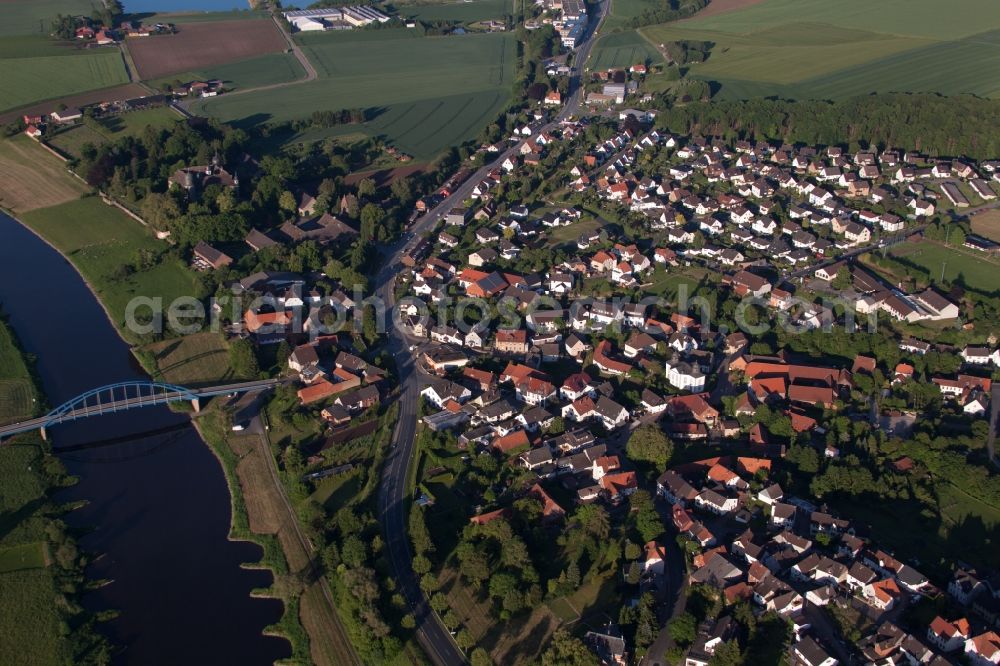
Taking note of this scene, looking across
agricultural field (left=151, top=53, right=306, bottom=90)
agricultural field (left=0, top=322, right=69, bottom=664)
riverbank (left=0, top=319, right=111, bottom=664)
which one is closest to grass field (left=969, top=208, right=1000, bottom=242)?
riverbank (left=0, top=319, right=111, bottom=664)

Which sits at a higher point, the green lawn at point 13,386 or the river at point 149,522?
the green lawn at point 13,386

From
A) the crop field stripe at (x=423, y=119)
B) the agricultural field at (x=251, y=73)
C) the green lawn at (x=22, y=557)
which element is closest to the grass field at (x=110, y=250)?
the green lawn at (x=22, y=557)

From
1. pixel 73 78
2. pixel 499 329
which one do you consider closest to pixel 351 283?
pixel 499 329

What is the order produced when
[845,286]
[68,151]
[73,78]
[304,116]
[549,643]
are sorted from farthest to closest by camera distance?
[73,78]
[304,116]
[68,151]
[845,286]
[549,643]

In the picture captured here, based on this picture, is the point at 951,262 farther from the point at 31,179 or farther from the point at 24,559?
the point at 31,179

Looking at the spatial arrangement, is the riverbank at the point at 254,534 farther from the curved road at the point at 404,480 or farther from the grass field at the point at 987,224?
the grass field at the point at 987,224

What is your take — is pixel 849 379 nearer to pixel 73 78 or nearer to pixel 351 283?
pixel 351 283
